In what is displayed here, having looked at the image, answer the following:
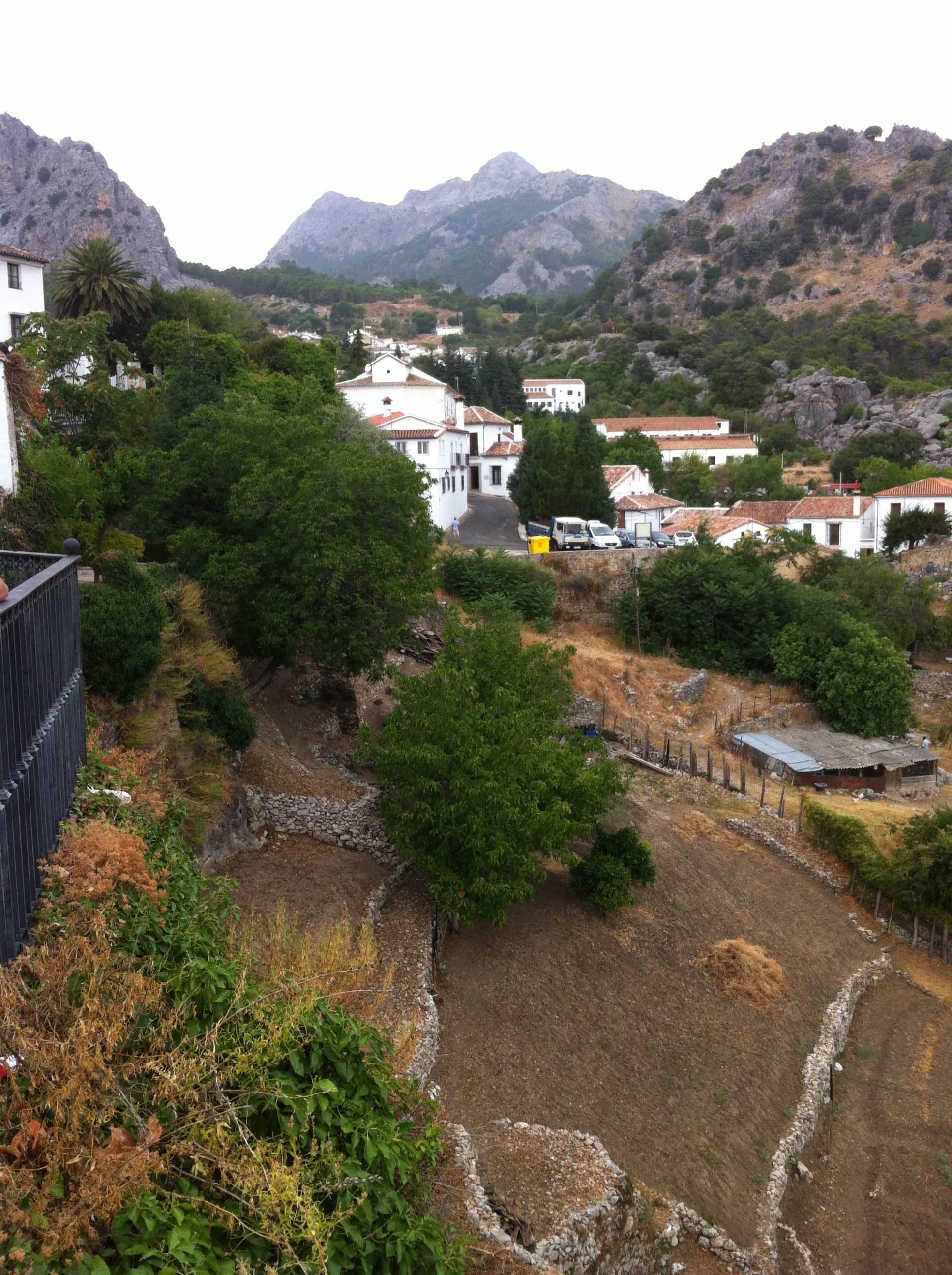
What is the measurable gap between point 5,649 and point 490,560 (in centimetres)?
3189

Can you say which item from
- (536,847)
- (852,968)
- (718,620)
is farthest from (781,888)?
(718,620)

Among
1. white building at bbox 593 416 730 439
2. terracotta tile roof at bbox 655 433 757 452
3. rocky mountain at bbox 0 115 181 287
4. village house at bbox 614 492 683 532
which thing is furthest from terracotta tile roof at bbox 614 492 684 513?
rocky mountain at bbox 0 115 181 287

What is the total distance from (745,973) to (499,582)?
22.0 m

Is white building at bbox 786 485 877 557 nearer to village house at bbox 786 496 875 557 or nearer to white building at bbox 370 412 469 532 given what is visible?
village house at bbox 786 496 875 557

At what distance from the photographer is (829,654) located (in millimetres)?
34688

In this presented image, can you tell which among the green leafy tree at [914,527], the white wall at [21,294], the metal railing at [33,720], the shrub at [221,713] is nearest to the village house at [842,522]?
the green leafy tree at [914,527]

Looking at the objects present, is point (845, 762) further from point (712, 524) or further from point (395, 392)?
point (395, 392)

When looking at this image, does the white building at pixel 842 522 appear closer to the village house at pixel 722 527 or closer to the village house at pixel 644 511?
the village house at pixel 722 527

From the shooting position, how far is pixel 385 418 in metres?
46.2

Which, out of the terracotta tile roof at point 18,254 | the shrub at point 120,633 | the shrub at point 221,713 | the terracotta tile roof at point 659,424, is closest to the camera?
the shrub at point 120,633

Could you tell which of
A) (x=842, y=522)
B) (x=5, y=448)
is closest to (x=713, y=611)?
(x=842, y=522)

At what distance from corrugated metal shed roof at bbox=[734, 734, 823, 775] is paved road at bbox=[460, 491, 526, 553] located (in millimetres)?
14930

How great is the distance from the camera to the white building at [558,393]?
295ft

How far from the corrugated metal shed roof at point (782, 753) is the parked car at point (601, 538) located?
506 inches
